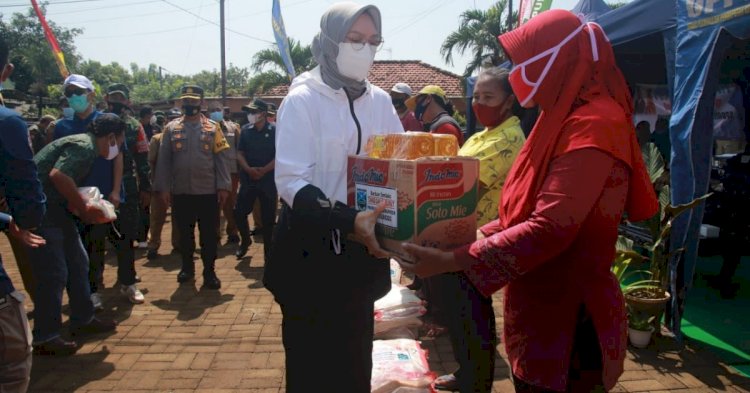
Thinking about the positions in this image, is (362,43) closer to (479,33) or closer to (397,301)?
(397,301)

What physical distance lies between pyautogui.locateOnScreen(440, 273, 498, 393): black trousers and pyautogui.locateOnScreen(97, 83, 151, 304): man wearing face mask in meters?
3.30

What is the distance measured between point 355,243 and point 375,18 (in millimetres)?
928

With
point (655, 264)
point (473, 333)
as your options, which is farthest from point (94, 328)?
point (655, 264)

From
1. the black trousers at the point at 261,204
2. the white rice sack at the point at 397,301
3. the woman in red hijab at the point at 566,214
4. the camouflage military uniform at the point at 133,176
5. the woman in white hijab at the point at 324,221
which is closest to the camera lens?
the woman in red hijab at the point at 566,214

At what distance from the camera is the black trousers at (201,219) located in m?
5.38

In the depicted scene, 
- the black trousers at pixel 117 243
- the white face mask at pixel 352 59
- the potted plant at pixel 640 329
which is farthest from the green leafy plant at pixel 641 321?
the black trousers at pixel 117 243

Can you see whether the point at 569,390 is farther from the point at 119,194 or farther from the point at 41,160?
the point at 119,194

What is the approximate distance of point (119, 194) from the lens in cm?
469

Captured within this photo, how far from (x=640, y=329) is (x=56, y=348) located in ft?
14.9

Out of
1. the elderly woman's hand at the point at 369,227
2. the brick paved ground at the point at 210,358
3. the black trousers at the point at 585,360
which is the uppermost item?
the elderly woman's hand at the point at 369,227

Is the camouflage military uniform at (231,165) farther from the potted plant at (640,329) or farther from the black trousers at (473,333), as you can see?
the potted plant at (640,329)

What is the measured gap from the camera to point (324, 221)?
5.69ft

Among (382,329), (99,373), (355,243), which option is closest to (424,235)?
(355,243)

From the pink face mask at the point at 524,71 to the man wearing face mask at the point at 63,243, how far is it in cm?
347
